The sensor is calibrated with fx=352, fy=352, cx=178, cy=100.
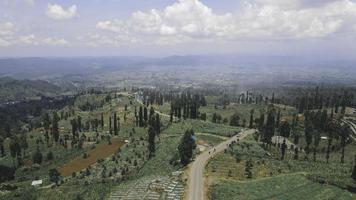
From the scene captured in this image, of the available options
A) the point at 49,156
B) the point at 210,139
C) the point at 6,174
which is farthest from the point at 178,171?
the point at 49,156

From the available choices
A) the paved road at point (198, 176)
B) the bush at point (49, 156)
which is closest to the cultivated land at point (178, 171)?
the paved road at point (198, 176)

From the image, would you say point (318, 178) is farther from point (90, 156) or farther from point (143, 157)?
point (90, 156)

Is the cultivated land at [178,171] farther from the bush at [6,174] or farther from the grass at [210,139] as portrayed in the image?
the bush at [6,174]

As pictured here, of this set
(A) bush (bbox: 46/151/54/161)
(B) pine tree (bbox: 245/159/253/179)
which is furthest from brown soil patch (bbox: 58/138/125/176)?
(B) pine tree (bbox: 245/159/253/179)

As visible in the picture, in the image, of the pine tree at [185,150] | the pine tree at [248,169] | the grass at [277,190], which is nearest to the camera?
the grass at [277,190]

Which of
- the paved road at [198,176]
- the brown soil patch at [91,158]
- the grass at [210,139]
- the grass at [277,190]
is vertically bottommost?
the brown soil patch at [91,158]

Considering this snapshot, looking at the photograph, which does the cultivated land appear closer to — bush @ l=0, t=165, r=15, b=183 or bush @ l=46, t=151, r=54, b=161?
bush @ l=46, t=151, r=54, b=161

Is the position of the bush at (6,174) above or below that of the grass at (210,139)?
below

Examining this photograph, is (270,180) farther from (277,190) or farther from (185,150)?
(185,150)
